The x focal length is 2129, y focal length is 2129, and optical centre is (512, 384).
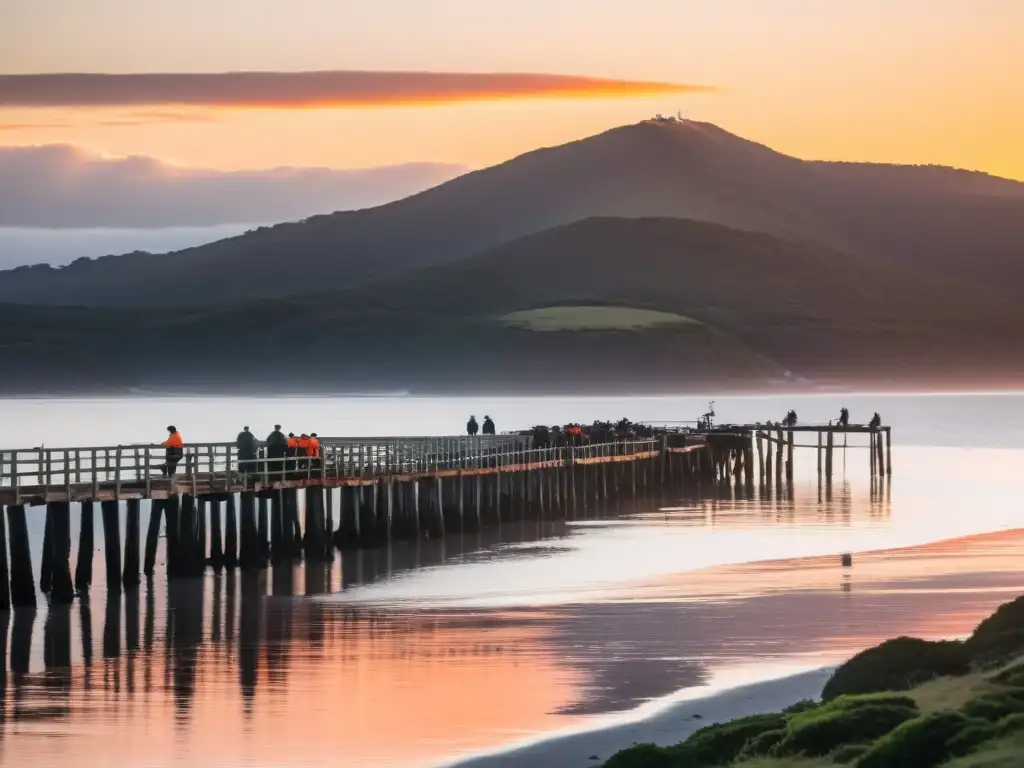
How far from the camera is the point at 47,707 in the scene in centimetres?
2805

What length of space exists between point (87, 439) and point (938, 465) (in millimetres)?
62394

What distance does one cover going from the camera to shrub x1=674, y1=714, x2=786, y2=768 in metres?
20.8

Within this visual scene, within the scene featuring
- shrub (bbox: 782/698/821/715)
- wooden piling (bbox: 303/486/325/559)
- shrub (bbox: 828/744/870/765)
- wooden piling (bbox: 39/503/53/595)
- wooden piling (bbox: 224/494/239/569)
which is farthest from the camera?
wooden piling (bbox: 303/486/325/559)

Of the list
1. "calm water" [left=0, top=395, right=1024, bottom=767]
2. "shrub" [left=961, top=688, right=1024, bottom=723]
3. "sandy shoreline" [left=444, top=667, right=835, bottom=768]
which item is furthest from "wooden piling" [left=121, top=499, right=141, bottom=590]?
"shrub" [left=961, top=688, right=1024, bottom=723]

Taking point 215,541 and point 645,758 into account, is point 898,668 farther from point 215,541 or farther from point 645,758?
point 215,541

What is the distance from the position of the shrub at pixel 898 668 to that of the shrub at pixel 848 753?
366 cm

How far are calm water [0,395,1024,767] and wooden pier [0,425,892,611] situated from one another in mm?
948

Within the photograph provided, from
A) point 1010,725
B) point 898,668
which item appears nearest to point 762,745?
point 1010,725

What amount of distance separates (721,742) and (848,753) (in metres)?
2.19

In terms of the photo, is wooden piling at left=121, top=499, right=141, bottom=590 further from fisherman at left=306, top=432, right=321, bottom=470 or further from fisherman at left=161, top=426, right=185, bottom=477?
fisherman at left=306, top=432, right=321, bottom=470

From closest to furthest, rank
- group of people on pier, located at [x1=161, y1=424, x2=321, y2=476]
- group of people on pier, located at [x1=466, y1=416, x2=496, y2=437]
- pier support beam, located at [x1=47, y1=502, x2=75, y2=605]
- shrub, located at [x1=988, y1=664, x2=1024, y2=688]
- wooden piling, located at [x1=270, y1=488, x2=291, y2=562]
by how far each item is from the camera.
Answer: shrub, located at [x1=988, y1=664, x2=1024, y2=688] < pier support beam, located at [x1=47, y1=502, x2=75, y2=605] < group of people on pier, located at [x1=161, y1=424, x2=321, y2=476] < wooden piling, located at [x1=270, y1=488, x2=291, y2=562] < group of people on pier, located at [x1=466, y1=416, x2=496, y2=437]

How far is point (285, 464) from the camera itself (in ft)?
162

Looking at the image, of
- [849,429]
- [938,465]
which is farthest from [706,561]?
[938,465]

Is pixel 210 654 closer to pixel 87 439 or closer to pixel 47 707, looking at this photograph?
pixel 47 707
